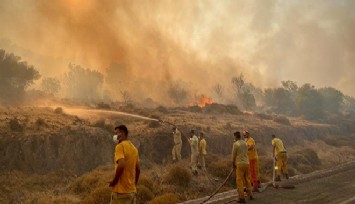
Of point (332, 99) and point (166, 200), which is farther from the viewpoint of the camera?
point (332, 99)

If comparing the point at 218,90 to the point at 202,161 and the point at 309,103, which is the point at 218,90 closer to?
the point at 309,103

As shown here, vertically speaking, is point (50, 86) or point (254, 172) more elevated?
point (50, 86)

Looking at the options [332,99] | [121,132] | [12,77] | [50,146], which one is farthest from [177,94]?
[121,132]

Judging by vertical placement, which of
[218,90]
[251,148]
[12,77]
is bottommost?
[251,148]

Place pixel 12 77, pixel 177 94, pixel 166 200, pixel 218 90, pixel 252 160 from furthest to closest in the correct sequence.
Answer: pixel 218 90
pixel 177 94
pixel 12 77
pixel 252 160
pixel 166 200

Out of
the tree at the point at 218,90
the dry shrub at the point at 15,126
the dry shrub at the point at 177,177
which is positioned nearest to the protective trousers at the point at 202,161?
the dry shrub at the point at 177,177

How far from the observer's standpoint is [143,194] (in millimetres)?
12664

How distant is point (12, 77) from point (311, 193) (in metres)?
49.9

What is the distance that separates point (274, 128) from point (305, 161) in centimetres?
1677

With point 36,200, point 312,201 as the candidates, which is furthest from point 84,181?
point 312,201

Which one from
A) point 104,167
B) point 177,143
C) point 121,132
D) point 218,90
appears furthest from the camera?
point 218,90

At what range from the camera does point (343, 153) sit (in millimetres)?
35500

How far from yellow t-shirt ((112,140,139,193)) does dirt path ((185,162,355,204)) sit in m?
5.59

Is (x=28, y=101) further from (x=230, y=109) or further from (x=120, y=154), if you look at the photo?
(x=120, y=154)
